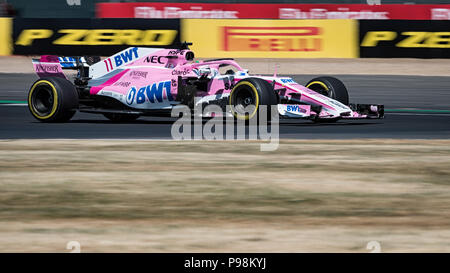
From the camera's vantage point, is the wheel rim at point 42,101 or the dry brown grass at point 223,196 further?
the wheel rim at point 42,101

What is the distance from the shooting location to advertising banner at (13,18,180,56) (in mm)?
23531

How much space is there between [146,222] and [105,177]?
2036 mm

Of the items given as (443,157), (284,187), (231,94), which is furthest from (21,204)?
(231,94)

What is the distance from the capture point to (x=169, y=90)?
516 inches

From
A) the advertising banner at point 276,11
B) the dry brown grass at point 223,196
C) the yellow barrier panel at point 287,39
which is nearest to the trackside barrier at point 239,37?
the yellow barrier panel at point 287,39

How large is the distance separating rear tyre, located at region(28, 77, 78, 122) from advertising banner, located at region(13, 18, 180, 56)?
32.7ft

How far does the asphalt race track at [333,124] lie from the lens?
1203 cm

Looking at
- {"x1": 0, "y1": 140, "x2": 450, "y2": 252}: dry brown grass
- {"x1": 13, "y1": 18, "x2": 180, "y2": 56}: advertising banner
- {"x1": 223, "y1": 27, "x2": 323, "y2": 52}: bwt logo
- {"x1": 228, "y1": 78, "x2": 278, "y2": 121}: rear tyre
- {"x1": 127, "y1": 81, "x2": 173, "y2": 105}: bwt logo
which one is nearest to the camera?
{"x1": 0, "y1": 140, "x2": 450, "y2": 252}: dry brown grass

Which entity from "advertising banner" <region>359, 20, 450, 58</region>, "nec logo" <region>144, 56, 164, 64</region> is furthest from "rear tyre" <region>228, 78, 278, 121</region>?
"advertising banner" <region>359, 20, 450, 58</region>

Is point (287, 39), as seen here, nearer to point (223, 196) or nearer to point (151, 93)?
point (151, 93)

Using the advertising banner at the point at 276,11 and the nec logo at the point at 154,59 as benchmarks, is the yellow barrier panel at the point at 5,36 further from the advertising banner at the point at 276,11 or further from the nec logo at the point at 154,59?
the nec logo at the point at 154,59

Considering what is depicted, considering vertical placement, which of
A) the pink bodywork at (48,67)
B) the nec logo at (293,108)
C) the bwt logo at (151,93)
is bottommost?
the nec logo at (293,108)

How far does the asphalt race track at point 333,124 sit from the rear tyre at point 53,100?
0.17 meters

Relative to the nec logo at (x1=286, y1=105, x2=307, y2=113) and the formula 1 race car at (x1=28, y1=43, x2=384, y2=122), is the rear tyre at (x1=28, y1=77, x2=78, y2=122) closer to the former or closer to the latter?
the formula 1 race car at (x1=28, y1=43, x2=384, y2=122)
